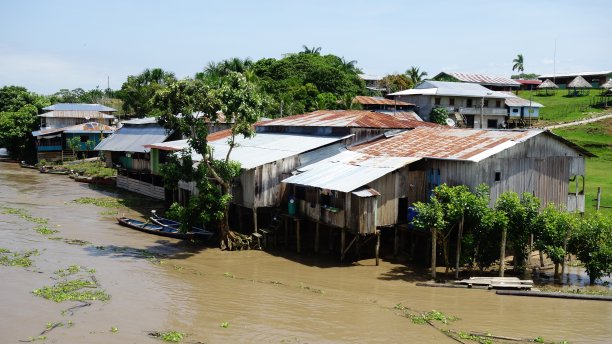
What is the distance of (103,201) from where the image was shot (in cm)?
3853

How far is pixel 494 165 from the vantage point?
2302cm

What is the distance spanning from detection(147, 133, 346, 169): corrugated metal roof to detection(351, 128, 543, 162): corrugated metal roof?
259 cm

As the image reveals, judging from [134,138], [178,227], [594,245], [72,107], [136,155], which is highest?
[72,107]

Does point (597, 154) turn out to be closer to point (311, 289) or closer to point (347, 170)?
point (347, 170)

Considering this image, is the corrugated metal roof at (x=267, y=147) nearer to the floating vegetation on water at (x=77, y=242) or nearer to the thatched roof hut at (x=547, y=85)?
the floating vegetation on water at (x=77, y=242)

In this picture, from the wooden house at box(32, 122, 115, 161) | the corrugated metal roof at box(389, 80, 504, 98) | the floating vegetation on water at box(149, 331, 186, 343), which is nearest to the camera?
the floating vegetation on water at box(149, 331, 186, 343)

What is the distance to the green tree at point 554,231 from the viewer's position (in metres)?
20.4

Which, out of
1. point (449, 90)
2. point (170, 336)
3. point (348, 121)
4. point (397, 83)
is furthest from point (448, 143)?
point (397, 83)

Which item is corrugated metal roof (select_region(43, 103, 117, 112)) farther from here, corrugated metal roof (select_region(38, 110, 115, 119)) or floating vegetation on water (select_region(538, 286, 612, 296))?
floating vegetation on water (select_region(538, 286, 612, 296))

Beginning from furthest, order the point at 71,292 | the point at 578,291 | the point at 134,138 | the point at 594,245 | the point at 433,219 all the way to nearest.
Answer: the point at 134,138 → the point at 433,219 → the point at 594,245 → the point at 578,291 → the point at 71,292

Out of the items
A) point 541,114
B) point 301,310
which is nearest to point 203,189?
point 301,310

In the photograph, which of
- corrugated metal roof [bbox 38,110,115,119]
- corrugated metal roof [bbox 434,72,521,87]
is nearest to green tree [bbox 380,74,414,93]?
corrugated metal roof [bbox 434,72,521,87]

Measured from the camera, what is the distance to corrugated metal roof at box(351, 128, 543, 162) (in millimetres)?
23000

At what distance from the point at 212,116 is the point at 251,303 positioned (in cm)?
972
